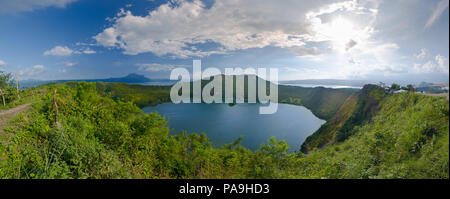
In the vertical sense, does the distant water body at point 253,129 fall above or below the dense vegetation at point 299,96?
below

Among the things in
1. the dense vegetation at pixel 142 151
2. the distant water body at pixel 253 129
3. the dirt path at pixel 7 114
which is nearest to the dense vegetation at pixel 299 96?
the distant water body at pixel 253 129

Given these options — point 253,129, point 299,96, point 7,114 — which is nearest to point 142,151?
point 7,114

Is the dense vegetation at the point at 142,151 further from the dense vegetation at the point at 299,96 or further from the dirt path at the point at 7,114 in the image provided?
the dense vegetation at the point at 299,96

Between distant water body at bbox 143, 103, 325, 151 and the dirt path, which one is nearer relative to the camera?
the dirt path

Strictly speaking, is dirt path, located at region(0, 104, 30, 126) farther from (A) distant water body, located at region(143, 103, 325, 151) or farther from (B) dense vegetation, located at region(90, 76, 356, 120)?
(B) dense vegetation, located at region(90, 76, 356, 120)

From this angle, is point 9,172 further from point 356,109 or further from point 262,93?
point 262,93

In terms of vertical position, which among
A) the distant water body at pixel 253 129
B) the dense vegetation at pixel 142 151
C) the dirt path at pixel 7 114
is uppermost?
the dirt path at pixel 7 114

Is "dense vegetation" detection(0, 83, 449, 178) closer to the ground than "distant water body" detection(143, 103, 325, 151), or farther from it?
farther from it

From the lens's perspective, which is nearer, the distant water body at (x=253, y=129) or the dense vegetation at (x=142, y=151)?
the dense vegetation at (x=142, y=151)

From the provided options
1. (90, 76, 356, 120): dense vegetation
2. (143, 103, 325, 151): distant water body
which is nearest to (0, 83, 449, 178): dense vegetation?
(143, 103, 325, 151): distant water body

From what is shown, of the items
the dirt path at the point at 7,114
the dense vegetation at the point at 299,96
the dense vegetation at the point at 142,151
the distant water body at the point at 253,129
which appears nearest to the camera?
the dense vegetation at the point at 142,151

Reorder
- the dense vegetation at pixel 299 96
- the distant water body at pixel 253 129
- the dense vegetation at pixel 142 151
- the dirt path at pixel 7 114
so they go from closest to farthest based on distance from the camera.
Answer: the dense vegetation at pixel 142 151, the dirt path at pixel 7 114, the distant water body at pixel 253 129, the dense vegetation at pixel 299 96
